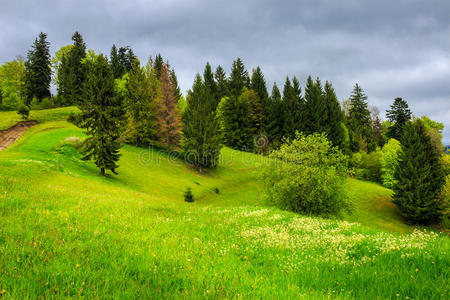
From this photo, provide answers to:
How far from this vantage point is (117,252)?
17.4 ft

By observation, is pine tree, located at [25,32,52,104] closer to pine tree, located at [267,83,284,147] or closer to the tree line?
the tree line

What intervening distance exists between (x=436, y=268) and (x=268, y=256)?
337 cm

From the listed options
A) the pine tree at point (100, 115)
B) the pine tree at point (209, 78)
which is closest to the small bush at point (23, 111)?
the pine tree at point (100, 115)

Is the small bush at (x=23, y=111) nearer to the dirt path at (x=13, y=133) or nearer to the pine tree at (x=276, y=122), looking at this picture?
the dirt path at (x=13, y=133)

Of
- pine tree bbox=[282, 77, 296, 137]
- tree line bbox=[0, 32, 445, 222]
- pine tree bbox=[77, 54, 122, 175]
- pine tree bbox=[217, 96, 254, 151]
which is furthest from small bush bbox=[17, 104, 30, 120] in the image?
pine tree bbox=[282, 77, 296, 137]

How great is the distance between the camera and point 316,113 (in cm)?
8450

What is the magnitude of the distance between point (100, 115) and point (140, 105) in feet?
79.1

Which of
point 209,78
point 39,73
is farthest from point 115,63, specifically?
point 209,78

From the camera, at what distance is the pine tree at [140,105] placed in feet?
192

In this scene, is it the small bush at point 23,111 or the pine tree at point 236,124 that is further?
the pine tree at point 236,124

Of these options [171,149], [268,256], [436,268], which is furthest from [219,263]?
[171,149]

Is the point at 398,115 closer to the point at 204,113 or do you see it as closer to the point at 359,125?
the point at 359,125

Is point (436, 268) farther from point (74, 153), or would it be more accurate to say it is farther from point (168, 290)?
point (74, 153)

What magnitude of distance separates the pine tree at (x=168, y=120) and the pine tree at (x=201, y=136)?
268 centimetres
